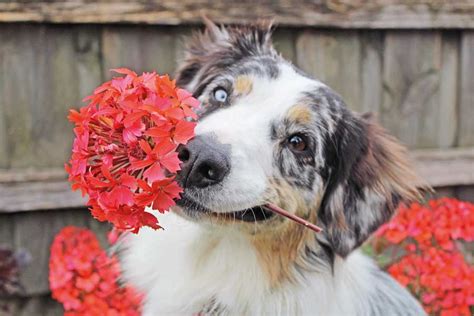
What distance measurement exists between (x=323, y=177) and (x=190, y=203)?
2.52ft

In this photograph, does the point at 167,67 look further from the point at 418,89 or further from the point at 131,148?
the point at 131,148

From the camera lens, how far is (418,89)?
4988mm

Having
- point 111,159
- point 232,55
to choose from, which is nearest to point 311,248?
point 232,55

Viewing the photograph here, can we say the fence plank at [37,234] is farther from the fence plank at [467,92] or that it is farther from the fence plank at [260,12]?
the fence plank at [467,92]

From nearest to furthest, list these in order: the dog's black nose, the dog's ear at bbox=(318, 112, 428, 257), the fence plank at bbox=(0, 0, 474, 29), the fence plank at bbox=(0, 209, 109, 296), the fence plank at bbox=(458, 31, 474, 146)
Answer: the dog's black nose → the dog's ear at bbox=(318, 112, 428, 257) → the fence plank at bbox=(0, 0, 474, 29) → the fence plank at bbox=(0, 209, 109, 296) → the fence plank at bbox=(458, 31, 474, 146)

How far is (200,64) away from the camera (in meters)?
3.43

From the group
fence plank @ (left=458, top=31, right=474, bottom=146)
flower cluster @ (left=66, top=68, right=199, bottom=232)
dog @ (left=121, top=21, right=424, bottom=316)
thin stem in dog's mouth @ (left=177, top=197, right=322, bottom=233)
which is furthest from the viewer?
fence plank @ (left=458, top=31, right=474, bottom=146)

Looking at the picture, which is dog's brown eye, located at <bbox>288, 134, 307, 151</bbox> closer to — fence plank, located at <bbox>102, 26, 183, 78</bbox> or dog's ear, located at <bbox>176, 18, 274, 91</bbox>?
dog's ear, located at <bbox>176, 18, 274, 91</bbox>

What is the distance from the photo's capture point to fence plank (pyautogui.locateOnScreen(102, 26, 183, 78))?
4379mm

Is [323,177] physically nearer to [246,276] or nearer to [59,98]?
[246,276]

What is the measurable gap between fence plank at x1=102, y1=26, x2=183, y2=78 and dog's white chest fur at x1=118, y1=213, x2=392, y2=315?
176 centimetres

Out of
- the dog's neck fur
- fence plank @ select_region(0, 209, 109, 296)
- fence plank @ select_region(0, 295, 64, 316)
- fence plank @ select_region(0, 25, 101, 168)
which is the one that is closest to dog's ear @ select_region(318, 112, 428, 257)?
the dog's neck fur

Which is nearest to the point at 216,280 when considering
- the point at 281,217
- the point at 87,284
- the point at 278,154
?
the point at 281,217

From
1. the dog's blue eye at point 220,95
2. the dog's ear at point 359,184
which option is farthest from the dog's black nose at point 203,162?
the dog's ear at point 359,184
